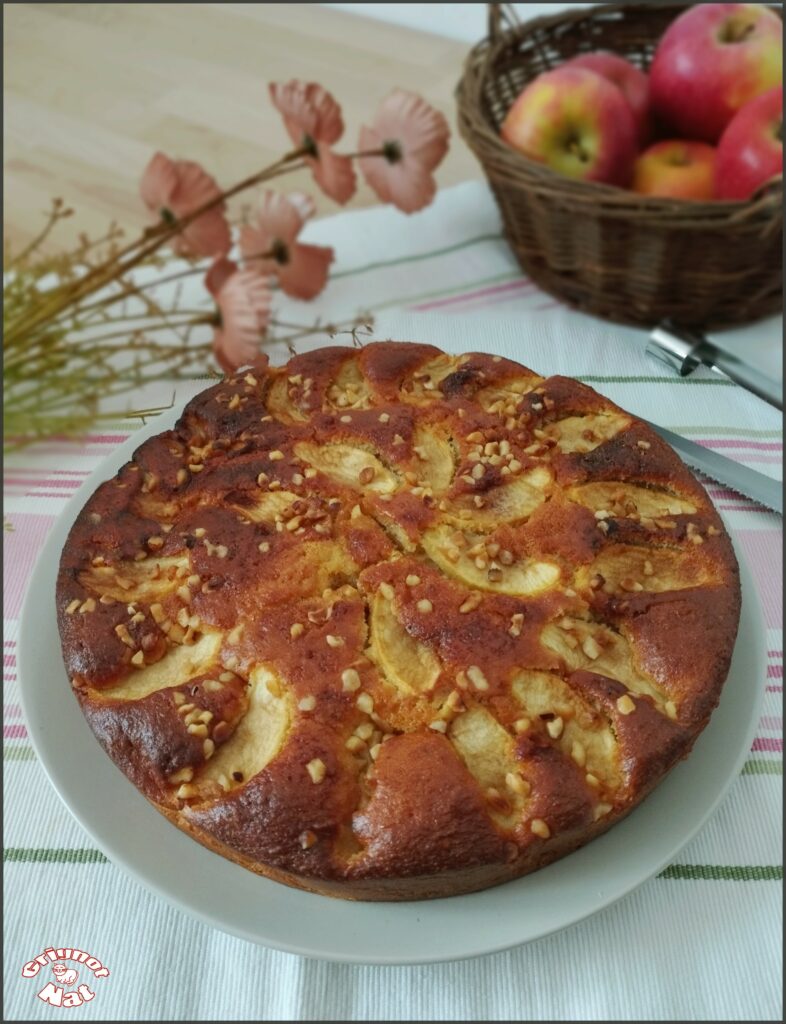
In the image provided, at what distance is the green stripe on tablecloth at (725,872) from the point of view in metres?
1.28

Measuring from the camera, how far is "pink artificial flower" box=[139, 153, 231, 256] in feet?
6.70

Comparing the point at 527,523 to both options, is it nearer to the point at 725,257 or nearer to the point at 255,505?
the point at 255,505

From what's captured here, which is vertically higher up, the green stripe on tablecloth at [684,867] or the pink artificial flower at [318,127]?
the pink artificial flower at [318,127]

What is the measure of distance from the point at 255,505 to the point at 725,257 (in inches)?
49.7

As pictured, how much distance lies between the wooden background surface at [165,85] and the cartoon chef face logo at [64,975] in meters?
2.06

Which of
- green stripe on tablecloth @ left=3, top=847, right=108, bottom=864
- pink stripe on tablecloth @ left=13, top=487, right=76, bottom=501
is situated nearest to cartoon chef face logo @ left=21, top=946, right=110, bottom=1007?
green stripe on tablecloth @ left=3, top=847, right=108, bottom=864

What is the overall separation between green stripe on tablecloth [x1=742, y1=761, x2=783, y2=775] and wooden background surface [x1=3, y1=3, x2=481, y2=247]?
6.67 feet

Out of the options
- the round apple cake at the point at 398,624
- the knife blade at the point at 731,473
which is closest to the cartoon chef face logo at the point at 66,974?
the round apple cake at the point at 398,624

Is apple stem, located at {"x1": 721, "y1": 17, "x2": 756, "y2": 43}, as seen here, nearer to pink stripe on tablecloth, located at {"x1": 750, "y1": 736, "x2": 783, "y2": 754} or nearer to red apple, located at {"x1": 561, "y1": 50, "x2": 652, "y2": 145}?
red apple, located at {"x1": 561, "y1": 50, "x2": 652, "y2": 145}

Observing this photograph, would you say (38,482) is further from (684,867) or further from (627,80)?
(627,80)

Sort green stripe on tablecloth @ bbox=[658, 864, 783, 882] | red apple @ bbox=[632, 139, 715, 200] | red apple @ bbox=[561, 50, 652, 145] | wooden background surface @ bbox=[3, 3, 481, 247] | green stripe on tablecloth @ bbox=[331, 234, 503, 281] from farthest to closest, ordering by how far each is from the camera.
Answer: wooden background surface @ bbox=[3, 3, 481, 247] → green stripe on tablecloth @ bbox=[331, 234, 503, 281] → red apple @ bbox=[561, 50, 652, 145] → red apple @ bbox=[632, 139, 715, 200] → green stripe on tablecloth @ bbox=[658, 864, 783, 882]

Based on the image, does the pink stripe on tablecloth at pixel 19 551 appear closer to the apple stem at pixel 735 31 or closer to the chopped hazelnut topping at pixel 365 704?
the chopped hazelnut topping at pixel 365 704

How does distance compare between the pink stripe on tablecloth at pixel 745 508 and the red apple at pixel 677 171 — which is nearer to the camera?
the pink stripe on tablecloth at pixel 745 508

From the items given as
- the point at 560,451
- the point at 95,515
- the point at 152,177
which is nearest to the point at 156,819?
the point at 95,515
